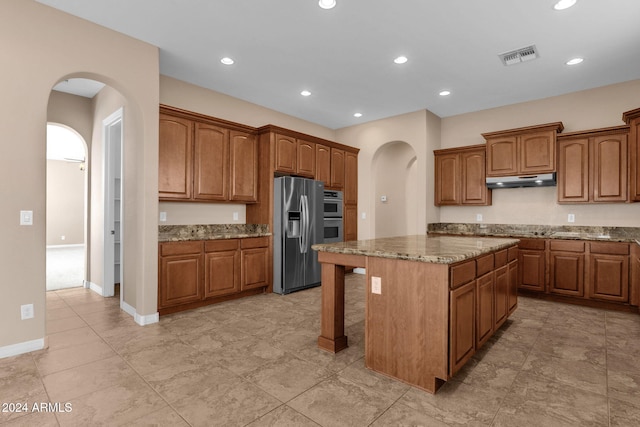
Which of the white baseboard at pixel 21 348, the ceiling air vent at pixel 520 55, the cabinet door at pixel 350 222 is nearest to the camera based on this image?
the white baseboard at pixel 21 348

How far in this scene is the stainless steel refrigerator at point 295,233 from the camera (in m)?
4.83

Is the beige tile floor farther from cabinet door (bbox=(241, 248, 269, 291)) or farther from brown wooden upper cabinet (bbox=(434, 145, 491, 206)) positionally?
brown wooden upper cabinet (bbox=(434, 145, 491, 206))

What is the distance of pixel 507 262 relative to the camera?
3.17 metres

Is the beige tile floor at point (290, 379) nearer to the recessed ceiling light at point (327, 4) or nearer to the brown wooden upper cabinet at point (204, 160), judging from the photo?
the brown wooden upper cabinet at point (204, 160)

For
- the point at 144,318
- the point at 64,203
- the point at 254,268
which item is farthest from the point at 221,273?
the point at 64,203

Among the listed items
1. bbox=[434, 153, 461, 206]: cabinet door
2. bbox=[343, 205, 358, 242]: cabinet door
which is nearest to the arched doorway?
bbox=[343, 205, 358, 242]: cabinet door

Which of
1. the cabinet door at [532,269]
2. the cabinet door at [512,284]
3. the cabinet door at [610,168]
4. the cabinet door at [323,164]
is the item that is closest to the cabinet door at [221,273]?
the cabinet door at [323,164]

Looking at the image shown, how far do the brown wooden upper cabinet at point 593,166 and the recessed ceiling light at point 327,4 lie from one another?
12.5ft

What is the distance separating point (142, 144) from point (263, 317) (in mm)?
2328

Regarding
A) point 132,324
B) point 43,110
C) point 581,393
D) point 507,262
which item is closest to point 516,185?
point 507,262

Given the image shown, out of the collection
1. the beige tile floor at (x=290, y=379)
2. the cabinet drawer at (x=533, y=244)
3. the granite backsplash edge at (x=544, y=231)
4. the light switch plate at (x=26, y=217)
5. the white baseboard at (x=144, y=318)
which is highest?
the light switch plate at (x=26, y=217)

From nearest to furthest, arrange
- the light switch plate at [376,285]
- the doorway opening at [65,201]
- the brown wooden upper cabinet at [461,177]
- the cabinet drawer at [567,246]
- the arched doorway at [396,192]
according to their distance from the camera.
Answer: the light switch plate at [376,285] < the cabinet drawer at [567,246] < the brown wooden upper cabinet at [461,177] < the arched doorway at [396,192] < the doorway opening at [65,201]

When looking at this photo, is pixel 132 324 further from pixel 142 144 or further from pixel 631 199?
pixel 631 199

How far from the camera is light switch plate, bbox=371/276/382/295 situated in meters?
2.38
